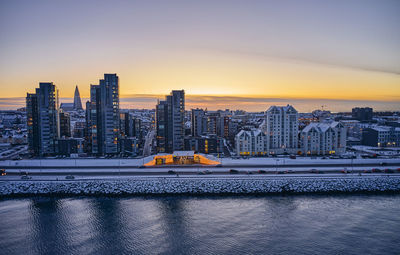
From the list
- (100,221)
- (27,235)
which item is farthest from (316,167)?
(27,235)

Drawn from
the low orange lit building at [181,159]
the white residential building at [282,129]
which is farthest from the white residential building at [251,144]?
the low orange lit building at [181,159]

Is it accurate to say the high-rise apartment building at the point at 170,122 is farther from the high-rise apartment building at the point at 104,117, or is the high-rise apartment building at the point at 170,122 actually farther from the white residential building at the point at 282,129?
the white residential building at the point at 282,129

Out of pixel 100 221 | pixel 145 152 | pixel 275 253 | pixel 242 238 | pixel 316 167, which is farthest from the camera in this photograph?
pixel 145 152

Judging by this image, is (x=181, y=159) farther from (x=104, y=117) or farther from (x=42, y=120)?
(x=42, y=120)

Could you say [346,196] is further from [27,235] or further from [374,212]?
[27,235]

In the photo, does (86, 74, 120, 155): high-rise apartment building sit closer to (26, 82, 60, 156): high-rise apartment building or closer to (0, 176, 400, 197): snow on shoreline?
(26, 82, 60, 156): high-rise apartment building

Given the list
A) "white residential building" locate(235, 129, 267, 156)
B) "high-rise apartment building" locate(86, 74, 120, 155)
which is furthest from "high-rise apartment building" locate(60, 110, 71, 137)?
"white residential building" locate(235, 129, 267, 156)
